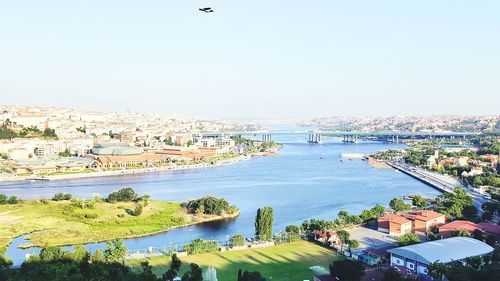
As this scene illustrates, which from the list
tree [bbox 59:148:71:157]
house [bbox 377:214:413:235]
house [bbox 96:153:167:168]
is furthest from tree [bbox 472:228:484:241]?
tree [bbox 59:148:71:157]

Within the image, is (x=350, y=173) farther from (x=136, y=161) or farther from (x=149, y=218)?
(x=149, y=218)

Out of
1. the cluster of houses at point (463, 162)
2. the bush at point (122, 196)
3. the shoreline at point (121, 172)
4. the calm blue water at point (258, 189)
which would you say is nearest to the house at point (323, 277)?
the calm blue water at point (258, 189)

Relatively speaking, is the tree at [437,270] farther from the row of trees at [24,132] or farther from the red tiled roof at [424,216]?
the row of trees at [24,132]

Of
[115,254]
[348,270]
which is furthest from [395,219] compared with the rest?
[115,254]

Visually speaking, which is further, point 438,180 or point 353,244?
point 438,180

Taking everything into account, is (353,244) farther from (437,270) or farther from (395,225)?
(437,270)

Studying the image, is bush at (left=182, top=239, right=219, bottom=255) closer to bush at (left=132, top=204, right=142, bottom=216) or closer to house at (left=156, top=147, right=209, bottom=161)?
bush at (left=132, top=204, right=142, bottom=216)

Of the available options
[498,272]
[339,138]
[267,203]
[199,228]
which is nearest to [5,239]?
[199,228]
